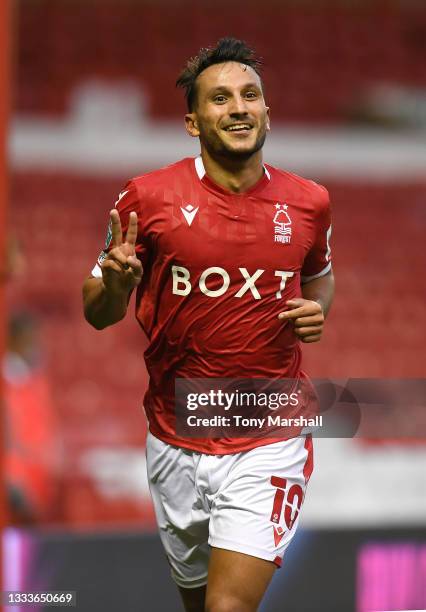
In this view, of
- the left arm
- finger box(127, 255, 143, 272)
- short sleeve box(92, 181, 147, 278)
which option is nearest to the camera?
finger box(127, 255, 143, 272)

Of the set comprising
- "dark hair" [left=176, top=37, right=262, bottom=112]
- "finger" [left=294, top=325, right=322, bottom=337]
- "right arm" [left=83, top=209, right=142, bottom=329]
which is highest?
"dark hair" [left=176, top=37, right=262, bottom=112]

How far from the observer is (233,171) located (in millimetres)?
3414

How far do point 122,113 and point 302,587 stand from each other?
22.9 feet

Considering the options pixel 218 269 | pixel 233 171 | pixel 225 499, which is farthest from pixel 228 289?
pixel 225 499

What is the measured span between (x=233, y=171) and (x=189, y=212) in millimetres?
186

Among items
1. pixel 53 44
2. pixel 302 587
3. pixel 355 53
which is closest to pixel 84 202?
pixel 53 44

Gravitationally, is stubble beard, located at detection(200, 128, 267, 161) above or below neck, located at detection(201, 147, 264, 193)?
above

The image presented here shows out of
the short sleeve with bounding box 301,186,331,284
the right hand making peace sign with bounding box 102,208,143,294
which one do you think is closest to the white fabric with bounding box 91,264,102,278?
the right hand making peace sign with bounding box 102,208,143,294

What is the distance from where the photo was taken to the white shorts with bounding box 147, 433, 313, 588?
3.28 metres

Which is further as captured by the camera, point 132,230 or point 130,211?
point 130,211

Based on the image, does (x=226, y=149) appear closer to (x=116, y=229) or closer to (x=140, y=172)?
(x=116, y=229)

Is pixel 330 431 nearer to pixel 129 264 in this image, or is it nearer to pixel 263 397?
pixel 263 397

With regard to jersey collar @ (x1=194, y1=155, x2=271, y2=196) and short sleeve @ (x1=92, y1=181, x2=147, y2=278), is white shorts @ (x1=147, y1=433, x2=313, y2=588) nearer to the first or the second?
short sleeve @ (x1=92, y1=181, x2=147, y2=278)

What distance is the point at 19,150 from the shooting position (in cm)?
1116
